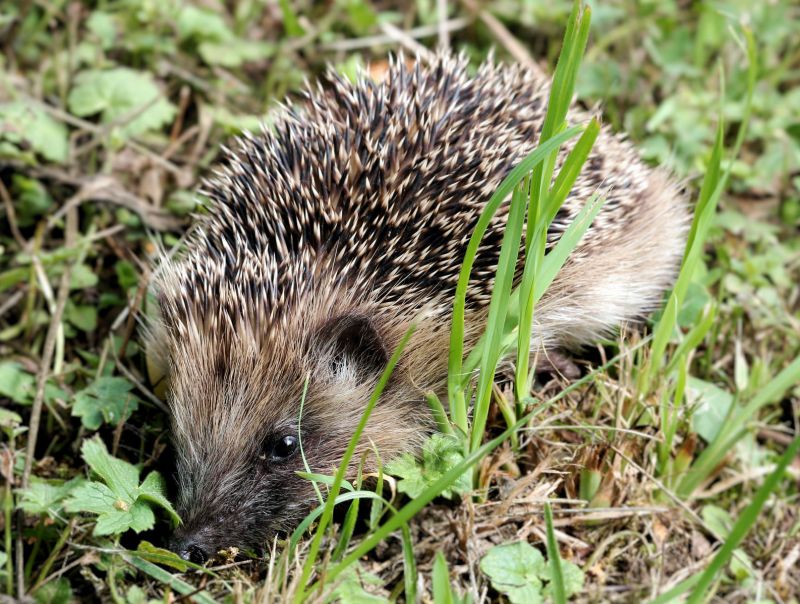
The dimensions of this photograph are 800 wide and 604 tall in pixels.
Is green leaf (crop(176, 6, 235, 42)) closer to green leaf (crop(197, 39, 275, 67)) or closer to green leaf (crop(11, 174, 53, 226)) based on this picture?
green leaf (crop(197, 39, 275, 67))

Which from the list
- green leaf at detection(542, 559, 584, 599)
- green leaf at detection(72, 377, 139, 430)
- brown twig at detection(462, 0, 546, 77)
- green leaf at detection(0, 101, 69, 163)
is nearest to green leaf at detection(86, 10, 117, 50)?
green leaf at detection(0, 101, 69, 163)

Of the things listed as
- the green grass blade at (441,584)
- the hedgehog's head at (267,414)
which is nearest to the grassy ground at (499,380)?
the green grass blade at (441,584)

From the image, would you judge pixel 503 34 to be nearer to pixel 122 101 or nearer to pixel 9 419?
pixel 122 101

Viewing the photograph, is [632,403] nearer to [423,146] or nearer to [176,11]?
[423,146]

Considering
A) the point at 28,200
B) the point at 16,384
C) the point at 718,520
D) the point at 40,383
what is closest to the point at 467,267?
the point at 718,520

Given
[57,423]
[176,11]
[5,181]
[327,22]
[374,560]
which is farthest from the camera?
[327,22]

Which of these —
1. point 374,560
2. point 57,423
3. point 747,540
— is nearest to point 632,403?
point 747,540
